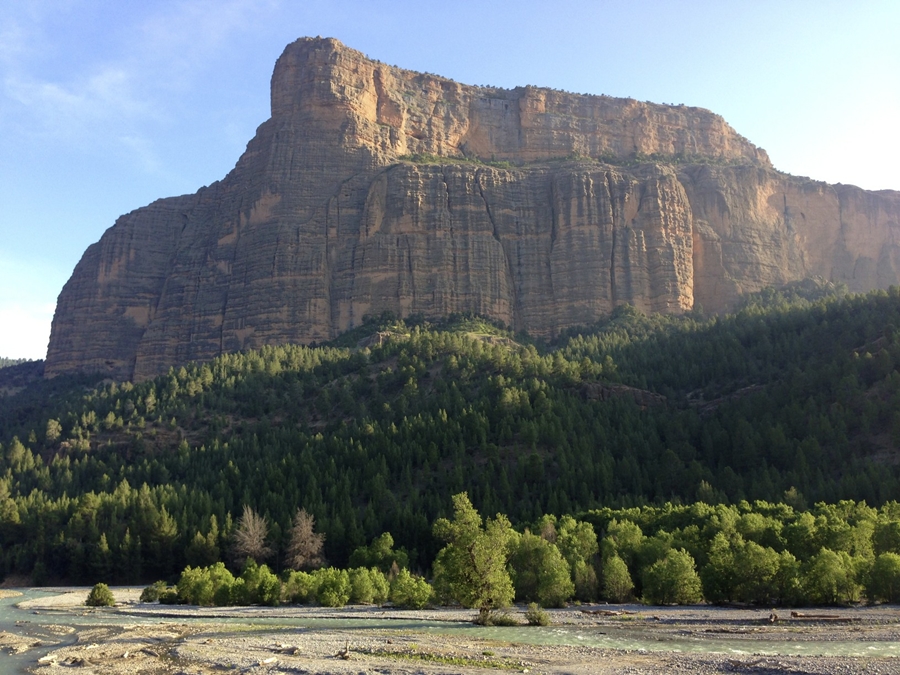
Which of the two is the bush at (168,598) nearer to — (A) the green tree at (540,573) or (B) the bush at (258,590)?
(B) the bush at (258,590)

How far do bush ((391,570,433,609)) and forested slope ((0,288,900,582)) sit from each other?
1054 inches

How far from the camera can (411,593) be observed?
70.4 m

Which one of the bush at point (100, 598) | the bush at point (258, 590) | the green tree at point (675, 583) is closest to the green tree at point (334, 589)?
the bush at point (258, 590)

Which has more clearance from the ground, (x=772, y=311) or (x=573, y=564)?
(x=772, y=311)

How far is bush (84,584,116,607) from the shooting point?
81.8 meters

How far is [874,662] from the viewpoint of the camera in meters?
40.3

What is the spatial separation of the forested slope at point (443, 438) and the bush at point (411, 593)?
1054 inches

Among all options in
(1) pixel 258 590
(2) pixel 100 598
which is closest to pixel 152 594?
(2) pixel 100 598

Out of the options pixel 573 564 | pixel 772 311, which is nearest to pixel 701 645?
pixel 573 564

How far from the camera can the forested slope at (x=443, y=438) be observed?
107125 millimetres

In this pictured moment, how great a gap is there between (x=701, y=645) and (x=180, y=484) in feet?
289

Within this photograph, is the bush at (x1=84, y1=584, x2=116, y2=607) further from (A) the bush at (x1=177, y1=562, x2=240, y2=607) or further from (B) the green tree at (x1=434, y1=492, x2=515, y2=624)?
(B) the green tree at (x1=434, y1=492, x2=515, y2=624)

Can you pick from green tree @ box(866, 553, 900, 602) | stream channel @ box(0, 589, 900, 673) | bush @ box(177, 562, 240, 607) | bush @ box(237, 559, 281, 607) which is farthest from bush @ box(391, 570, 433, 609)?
green tree @ box(866, 553, 900, 602)

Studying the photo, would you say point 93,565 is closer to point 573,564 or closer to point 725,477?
point 573,564
